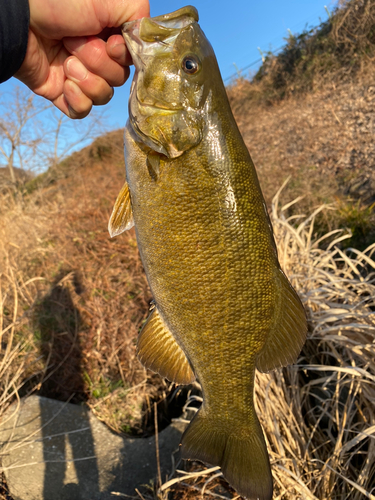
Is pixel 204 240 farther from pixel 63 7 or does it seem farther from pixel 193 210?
pixel 63 7

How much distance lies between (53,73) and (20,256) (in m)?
5.69

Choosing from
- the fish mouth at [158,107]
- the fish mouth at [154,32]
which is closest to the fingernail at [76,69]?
the fish mouth at [154,32]

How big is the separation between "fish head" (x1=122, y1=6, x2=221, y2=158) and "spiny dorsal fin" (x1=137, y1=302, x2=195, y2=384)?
0.80m

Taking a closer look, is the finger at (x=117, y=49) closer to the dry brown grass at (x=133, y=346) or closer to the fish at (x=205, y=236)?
the fish at (x=205, y=236)

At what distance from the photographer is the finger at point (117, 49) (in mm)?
1742

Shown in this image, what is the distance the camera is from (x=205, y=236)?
1.38 metres

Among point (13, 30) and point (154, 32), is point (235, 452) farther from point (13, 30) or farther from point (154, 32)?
point (13, 30)

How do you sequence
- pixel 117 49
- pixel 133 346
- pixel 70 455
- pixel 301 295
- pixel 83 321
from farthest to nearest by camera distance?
pixel 83 321, pixel 133 346, pixel 70 455, pixel 301 295, pixel 117 49

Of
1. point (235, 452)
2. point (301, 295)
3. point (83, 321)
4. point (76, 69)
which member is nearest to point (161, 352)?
point (235, 452)

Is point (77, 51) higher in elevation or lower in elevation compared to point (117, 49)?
higher

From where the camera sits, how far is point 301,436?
8.61ft

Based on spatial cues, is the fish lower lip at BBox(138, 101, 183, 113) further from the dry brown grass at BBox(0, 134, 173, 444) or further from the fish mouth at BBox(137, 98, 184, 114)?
the dry brown grass at BBox(0, 134, 173, 444)

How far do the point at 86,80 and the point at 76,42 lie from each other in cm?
20

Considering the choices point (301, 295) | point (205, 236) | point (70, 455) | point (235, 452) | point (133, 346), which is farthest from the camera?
point (133, 346)
